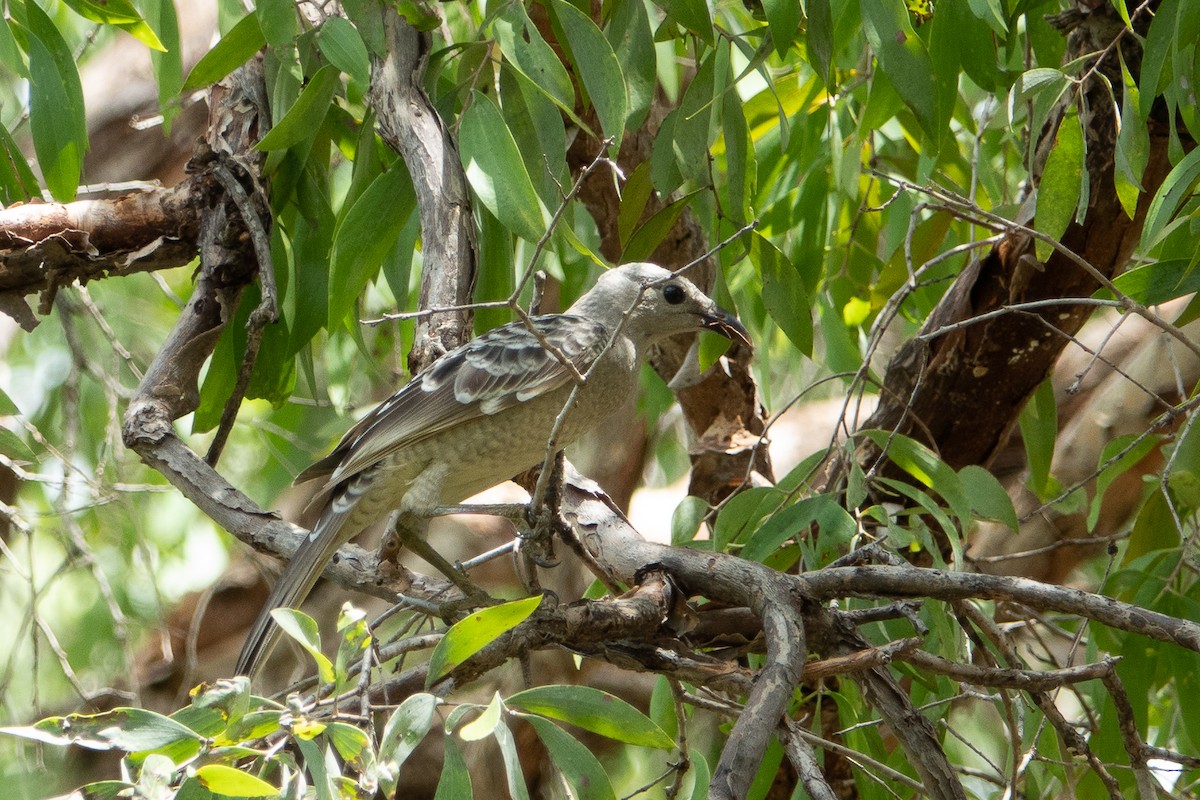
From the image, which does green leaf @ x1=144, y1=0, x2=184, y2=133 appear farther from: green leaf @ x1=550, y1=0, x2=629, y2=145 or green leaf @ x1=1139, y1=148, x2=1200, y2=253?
green leaf @ x1=1139, y1=148, x2=1200, y2=253

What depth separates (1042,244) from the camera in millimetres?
2135

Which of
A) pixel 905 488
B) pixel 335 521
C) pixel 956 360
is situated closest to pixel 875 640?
pixel 905 488

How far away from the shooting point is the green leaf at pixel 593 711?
1578 mm

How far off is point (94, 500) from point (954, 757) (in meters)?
2.81

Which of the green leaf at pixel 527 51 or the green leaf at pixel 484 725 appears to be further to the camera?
the green leaf at pixel 527 51

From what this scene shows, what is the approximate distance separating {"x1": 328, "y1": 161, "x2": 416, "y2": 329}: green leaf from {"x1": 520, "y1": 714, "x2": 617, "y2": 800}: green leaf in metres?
1.17

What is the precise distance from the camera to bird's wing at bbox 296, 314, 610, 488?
252cm

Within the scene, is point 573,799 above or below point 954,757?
above

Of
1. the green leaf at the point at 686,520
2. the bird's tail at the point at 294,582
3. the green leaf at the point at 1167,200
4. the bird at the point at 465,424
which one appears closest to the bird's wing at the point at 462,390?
the bird at the point at 465,424

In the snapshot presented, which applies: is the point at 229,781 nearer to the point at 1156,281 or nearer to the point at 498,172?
the point at 498,172

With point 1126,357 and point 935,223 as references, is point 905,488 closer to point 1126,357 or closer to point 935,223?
point 935,223

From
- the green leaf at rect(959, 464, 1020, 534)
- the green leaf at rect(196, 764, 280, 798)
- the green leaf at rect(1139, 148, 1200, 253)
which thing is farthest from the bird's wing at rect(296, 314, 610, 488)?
the green leaf at rect(196, 764, 280, 798)

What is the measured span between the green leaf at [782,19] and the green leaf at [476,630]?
1168 millimetres

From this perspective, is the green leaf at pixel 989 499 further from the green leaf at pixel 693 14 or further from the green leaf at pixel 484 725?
the green leaf at pixel 484 725
